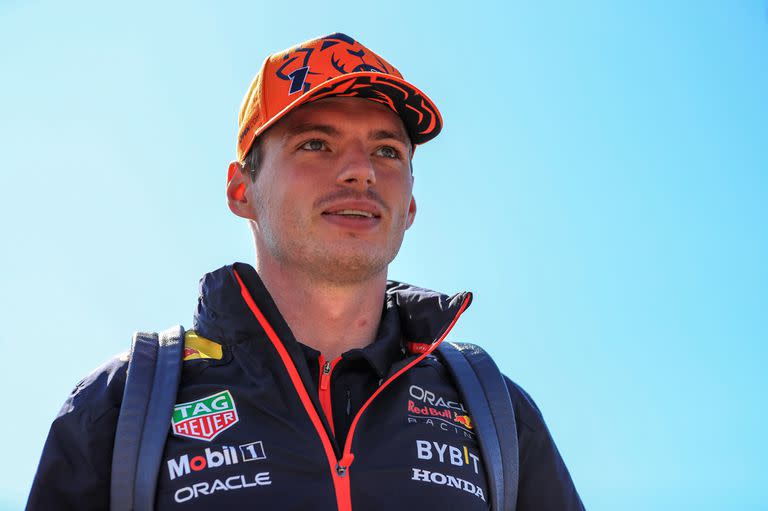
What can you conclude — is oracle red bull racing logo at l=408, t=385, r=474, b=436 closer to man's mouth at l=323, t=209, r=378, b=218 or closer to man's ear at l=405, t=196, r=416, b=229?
man's mouth at l=323, t=209, r=378, b=218

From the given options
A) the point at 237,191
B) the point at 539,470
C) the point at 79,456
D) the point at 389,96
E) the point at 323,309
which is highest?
the point at 389,96

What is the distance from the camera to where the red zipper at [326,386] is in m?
3.69

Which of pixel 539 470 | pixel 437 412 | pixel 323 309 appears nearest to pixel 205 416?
pixel 323 309

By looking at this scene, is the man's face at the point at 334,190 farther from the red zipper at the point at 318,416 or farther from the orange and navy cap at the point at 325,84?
the red zipper at the point at 318,416

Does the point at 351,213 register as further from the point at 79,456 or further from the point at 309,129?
the point at 79,456

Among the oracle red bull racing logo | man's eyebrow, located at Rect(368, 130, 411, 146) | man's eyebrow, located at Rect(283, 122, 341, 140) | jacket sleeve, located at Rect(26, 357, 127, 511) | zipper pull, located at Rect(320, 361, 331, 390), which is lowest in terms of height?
jacket sleeve, located at Rect(26, 357, 127, 511)

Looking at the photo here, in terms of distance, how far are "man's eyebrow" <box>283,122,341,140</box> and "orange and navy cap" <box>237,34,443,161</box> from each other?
0.09 meters

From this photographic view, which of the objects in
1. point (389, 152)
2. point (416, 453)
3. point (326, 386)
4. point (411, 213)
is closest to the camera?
point (416, 453)

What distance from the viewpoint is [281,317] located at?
388 centimetres

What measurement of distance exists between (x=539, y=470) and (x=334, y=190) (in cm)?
171

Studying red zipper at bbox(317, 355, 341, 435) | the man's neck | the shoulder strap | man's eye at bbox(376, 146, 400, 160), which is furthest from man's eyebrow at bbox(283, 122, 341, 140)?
the shoulder strap

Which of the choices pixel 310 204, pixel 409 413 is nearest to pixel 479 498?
pixel 409 413

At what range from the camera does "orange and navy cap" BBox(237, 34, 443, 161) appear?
4.13 metres

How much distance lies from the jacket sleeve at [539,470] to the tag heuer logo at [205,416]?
1.44 metres
